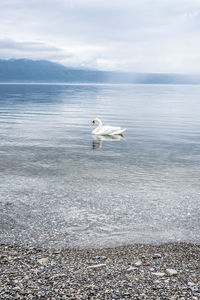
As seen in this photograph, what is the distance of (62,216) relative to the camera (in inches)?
499

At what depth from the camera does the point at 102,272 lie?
8.34 metres

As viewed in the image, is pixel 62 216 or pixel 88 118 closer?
pixel 62 216

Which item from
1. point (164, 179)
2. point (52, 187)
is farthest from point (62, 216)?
point (164, 179)

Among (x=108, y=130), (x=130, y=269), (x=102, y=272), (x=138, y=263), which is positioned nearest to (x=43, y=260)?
(x=102, y=272)

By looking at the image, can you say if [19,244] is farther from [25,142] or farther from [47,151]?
[25,142]

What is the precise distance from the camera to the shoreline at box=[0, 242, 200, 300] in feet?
24.1

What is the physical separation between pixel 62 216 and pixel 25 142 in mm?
16681

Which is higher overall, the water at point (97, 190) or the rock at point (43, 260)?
the water at point (97, 190)

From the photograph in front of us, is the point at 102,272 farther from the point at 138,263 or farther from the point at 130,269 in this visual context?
the point at 138,263

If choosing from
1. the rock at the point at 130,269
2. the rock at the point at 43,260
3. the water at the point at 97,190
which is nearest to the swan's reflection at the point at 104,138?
the water at the point at 97,190

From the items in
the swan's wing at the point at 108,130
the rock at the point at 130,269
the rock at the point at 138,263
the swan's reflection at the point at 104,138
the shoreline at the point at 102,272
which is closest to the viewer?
the shoreline at the point at 102,272

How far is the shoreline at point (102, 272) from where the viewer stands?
Answer: 7.34 metres

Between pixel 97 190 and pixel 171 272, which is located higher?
pixel 97 190

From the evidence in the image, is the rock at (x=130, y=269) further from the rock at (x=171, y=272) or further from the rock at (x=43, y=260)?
the rock at (x=43, y=260)
